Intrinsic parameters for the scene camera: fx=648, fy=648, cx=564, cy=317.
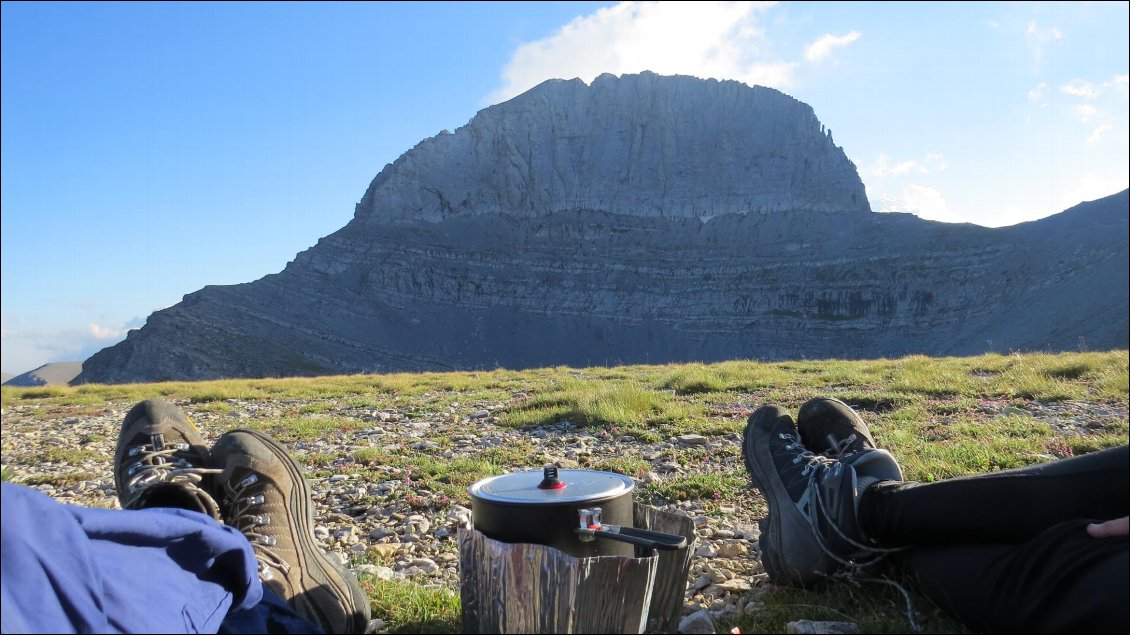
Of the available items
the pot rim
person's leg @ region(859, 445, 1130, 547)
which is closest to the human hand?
person's leg @ region(859, 445, 1130, 547)

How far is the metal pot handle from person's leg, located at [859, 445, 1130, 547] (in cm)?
106

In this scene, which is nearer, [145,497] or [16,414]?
[145,497]

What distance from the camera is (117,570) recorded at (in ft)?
5.89

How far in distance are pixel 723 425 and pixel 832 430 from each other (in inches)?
163

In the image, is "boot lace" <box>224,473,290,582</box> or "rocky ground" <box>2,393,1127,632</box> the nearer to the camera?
"boot lace" <box>224,473,290,582</box>

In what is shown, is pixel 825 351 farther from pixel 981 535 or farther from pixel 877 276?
pixel 981 535

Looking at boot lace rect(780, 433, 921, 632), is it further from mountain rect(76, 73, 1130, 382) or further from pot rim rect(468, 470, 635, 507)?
mountain rect(76, 73, 1130, 382)

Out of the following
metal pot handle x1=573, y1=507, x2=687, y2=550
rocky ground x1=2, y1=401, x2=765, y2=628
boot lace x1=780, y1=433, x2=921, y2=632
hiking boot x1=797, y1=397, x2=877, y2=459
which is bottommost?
rocky ground x1=2, y1=401, x2=765, y2=628

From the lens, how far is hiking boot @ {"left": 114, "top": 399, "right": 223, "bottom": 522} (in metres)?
2.82

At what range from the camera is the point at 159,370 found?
71.6 metres

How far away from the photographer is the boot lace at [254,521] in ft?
8.86

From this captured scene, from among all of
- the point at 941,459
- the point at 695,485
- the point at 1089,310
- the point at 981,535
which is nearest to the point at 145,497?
the point at 981,535

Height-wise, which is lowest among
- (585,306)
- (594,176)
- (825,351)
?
(825,351)

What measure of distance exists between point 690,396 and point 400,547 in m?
7.50
